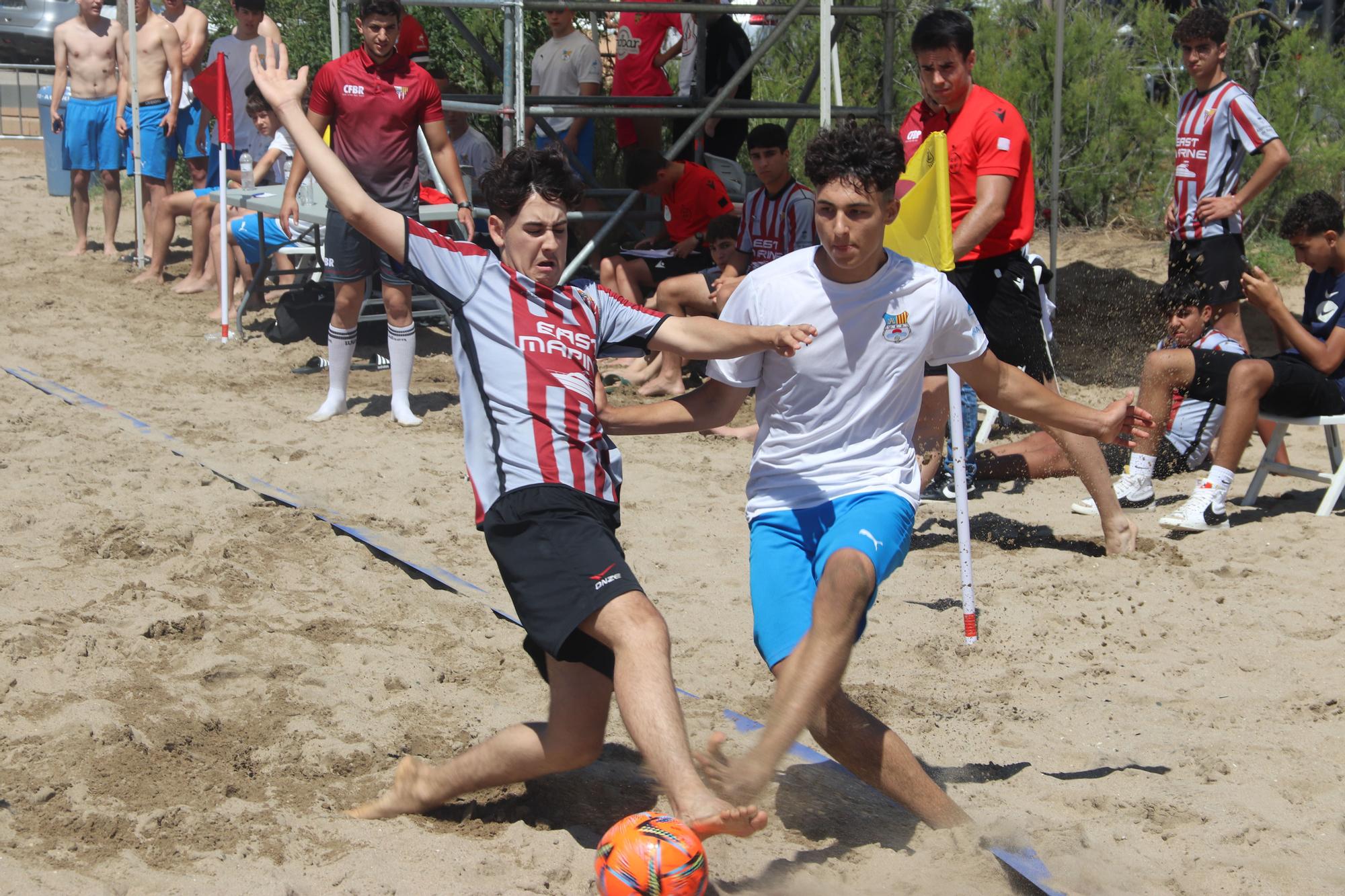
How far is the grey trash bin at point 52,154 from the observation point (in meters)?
13.4

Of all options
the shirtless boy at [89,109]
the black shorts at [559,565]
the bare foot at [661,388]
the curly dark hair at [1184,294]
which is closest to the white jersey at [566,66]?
the bare foot at [661,388]

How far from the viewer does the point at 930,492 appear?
685 cm

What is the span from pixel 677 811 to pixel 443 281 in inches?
59.2

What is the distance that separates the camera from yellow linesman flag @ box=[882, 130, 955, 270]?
15.4 feet

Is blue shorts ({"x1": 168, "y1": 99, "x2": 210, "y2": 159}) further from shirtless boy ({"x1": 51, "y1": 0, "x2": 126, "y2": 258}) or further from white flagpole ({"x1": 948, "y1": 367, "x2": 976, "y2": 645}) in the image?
white flagpole ({"x1": 948, "y1": 367, "x2": 976, "y2": 645})

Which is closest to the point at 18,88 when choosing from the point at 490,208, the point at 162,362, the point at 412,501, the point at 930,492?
the point at 162,362

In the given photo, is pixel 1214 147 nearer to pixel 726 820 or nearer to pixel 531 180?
pixel 531 180

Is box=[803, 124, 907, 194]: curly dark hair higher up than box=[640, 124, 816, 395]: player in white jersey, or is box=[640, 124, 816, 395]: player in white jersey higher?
box=[803, 124, 907, 194]: curly dark hair

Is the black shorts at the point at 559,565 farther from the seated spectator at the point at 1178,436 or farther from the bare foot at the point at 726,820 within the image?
the seated spectator at the point at 1178,436

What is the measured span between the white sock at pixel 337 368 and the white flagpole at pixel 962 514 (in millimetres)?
3962

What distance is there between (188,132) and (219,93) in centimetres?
297

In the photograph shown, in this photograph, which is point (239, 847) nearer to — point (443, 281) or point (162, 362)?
point (443, 281)

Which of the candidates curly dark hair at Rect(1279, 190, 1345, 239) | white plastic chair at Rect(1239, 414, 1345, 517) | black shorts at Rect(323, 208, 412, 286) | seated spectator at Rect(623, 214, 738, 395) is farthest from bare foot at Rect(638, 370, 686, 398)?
curly dark hair at Rect(1279, 190, 1345, 239)

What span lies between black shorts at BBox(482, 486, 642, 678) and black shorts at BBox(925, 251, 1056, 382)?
3.30m
